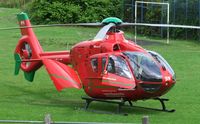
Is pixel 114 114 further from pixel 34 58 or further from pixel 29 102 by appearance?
pixel 34 58

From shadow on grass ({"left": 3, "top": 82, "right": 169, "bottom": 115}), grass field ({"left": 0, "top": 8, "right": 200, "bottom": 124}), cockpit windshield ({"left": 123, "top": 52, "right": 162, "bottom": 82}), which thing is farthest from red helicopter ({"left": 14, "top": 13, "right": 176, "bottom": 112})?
grass field ({"left": 0, "top": 8, "right": 200, "bottom": 124})

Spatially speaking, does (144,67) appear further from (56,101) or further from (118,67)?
(56,101)

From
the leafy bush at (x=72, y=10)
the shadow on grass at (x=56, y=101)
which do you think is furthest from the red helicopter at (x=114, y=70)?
the leafy bush at (x=72, y=10)

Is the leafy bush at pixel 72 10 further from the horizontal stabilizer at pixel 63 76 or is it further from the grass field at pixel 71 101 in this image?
the horizontal stabilizer at pixel 63 76

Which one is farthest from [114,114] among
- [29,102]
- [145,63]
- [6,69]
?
[6,69]

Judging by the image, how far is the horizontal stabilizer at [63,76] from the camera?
1367cm

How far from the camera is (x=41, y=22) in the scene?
140ft

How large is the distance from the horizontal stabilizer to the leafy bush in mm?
27677

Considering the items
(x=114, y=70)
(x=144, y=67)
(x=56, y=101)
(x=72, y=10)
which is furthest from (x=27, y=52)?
(x=72, y=10)

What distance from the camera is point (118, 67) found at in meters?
12.6

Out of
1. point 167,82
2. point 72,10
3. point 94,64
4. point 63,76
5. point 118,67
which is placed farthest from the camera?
point 72,10

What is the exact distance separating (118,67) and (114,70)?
13cm

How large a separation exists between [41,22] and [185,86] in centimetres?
2688

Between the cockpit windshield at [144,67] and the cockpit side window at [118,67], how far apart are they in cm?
15
